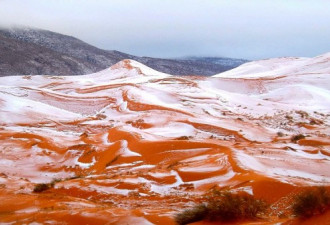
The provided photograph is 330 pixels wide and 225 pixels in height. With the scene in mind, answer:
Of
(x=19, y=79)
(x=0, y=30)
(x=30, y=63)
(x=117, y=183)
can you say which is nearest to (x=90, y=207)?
(x=117, y=183)

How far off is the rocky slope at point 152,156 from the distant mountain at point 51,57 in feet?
195

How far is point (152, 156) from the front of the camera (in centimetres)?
1025

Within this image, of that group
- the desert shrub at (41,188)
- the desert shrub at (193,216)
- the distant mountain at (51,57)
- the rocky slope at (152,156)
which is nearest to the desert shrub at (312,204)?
the rocky slope at (152,156)

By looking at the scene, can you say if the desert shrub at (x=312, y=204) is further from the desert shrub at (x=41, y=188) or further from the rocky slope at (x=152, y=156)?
the desert shrub at (x=41, y=188)

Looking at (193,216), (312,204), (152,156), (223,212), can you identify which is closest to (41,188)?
(152,156)

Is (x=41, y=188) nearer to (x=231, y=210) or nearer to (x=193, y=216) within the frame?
(x=193, y=216)

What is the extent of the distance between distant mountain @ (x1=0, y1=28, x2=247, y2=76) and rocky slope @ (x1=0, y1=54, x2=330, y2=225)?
59568 mm

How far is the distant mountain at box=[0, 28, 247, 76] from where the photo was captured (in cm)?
8031

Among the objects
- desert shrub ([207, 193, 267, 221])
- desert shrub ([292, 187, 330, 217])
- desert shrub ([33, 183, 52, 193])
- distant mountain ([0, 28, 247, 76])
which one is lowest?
desert shrub ([33, 183, 52, 193])

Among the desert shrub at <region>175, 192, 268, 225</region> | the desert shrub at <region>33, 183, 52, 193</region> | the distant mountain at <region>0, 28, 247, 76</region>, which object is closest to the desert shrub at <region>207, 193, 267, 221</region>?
the desert shrub at <region>175, 192, 268, 225</region>

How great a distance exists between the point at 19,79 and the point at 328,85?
2999cm

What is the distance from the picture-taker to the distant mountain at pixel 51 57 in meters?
80.3

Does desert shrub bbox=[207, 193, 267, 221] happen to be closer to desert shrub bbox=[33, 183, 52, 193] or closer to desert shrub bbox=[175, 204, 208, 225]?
desert shrub bbox=[175, 204, 208, 225]

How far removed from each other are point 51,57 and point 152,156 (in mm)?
83136
